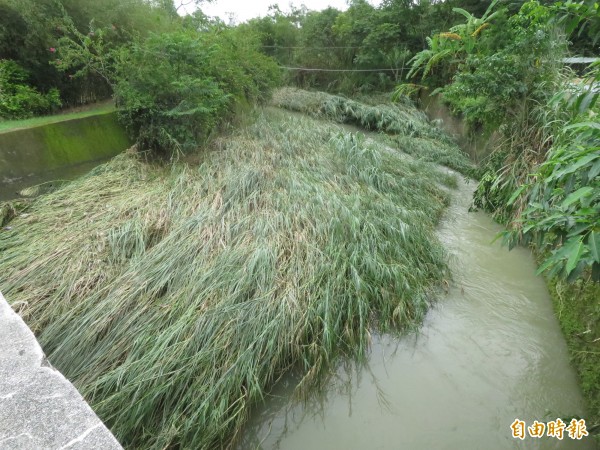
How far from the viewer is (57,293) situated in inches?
90.7

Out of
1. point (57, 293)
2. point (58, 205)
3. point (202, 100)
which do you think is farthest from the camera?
point (202, 100)

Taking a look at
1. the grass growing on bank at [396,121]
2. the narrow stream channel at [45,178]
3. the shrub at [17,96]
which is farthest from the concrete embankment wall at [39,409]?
the grass growing on bank at [396,121]

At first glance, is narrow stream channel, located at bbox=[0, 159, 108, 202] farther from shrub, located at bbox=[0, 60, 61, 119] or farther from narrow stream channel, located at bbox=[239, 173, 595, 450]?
narrow stream channel, located at bbox=[239, 173, 595, 450]

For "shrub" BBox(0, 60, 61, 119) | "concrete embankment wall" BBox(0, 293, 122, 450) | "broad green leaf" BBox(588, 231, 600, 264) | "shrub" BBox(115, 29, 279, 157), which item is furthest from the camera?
"shrub" BBox(115, 29, 279, 157)

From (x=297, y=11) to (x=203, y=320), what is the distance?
1175 centimetres

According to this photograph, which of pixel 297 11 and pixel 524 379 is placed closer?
pixel 524 379

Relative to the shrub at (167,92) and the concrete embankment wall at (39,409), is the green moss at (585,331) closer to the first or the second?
the concrete embankment wall at (39,409)

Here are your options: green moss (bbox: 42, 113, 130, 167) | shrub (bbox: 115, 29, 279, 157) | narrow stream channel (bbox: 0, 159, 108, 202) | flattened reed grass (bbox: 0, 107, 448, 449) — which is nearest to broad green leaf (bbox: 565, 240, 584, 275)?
flattened reed grass (bbox: 0, 107, 448, 449)

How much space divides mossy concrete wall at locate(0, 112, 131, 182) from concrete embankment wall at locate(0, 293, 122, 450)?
3.16 m

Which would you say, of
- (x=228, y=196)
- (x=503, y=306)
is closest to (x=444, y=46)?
(x=503, y=306)

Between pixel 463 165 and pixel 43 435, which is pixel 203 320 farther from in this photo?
pixel 463 165

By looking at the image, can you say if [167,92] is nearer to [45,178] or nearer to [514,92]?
[45,178]

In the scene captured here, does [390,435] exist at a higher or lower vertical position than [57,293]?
lower

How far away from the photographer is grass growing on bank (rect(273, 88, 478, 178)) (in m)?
5.50
